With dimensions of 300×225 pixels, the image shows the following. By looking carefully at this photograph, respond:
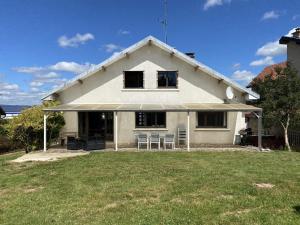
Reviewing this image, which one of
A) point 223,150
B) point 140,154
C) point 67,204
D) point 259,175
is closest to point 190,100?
point 223,150

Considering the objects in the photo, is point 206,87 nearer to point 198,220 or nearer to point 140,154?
point 140,154

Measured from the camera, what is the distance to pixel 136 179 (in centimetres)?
1320

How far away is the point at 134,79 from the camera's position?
25.4 m

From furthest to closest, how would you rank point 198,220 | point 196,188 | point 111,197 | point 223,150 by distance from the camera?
point 223,150 → point 196,188 → point 111,197 → point 198,220

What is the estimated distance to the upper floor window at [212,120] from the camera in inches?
987

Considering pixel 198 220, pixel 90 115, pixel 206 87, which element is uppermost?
pixel 206 87

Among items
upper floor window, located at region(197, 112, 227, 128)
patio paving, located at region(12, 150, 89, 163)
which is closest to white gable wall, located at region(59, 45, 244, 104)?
upper floor window, located at region(197, 112, 227, 128)

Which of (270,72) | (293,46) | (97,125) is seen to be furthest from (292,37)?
(97,125)

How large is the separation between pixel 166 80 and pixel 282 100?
7.66 meters

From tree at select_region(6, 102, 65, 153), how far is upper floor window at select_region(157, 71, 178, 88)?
717 cm

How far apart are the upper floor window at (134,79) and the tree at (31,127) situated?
5016mm

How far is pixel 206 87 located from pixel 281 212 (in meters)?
16.7

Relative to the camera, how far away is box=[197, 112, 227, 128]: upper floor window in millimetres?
25078

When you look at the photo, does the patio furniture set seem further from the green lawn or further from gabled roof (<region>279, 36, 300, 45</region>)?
gabled roof (<region>279, 36, 300, 45</region>)
